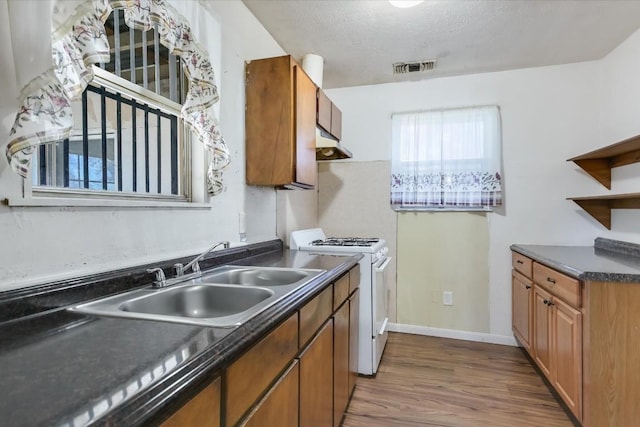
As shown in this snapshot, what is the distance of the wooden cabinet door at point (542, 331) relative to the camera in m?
2.19

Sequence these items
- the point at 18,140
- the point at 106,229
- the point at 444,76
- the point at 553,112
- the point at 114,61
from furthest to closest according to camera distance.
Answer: the point at 444,76, the point at 553,112, the point at 114,61, the point at 106,229, the point at 18,140

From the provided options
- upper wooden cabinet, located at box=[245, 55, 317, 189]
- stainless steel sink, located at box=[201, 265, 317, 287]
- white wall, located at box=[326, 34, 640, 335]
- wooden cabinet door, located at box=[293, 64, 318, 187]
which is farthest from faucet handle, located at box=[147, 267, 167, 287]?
white wall, located at box=[326, 34, 640, 335]

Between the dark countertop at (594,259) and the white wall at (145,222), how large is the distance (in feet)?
6.07

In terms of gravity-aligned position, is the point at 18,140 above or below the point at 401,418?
above

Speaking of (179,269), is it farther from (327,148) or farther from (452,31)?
(452,31)

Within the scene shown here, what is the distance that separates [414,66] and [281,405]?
113 inches

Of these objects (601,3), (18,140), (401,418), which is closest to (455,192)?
(601,3)

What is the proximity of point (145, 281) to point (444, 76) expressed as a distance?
10.0ft

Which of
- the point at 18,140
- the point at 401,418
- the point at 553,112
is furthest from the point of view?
the point at 553,112

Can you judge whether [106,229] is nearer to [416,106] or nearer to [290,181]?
[290,181]

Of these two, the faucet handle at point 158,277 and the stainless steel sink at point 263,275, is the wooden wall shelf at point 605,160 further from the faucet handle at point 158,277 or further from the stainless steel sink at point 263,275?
the faucet handle at point 158,277

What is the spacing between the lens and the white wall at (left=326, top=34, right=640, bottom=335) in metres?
2.88

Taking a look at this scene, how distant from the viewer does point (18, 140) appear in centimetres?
90

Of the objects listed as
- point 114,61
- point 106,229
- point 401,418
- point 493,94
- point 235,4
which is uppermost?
point 235,4
